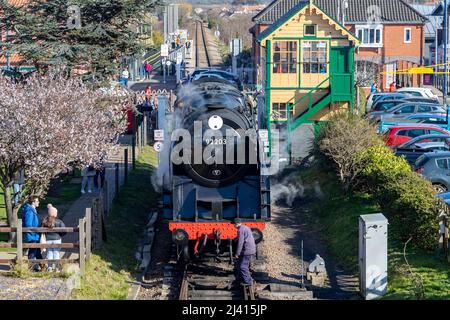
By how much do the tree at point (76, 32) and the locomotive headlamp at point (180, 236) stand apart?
8696 millimetres

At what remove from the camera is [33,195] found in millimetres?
18859

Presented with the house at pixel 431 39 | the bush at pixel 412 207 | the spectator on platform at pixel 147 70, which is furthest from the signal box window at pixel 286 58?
the house at pixel 431 39

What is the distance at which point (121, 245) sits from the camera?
2123 cm

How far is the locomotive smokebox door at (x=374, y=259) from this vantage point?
16172mm

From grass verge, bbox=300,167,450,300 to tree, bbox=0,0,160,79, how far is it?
23.2 feet

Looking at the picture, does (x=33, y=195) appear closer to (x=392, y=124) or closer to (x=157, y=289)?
(x=157, y=289)

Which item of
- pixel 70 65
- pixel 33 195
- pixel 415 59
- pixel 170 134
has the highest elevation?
pixel 415 59

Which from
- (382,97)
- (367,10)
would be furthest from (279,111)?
(367,10)

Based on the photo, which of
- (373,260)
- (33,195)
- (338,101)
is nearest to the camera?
(373,260)

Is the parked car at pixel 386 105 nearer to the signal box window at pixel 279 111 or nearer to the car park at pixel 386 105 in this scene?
the car park at pixel 386 105

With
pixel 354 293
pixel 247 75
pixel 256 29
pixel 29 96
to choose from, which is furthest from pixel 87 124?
pixel 256 29

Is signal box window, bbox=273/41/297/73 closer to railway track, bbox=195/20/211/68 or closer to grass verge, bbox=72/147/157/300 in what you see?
grass verge, bbox=72/147/157/300

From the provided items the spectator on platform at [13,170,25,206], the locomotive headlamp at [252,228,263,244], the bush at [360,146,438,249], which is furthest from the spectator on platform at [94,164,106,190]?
the bush at [360,146,438,249]

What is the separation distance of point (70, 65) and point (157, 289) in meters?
10.2
